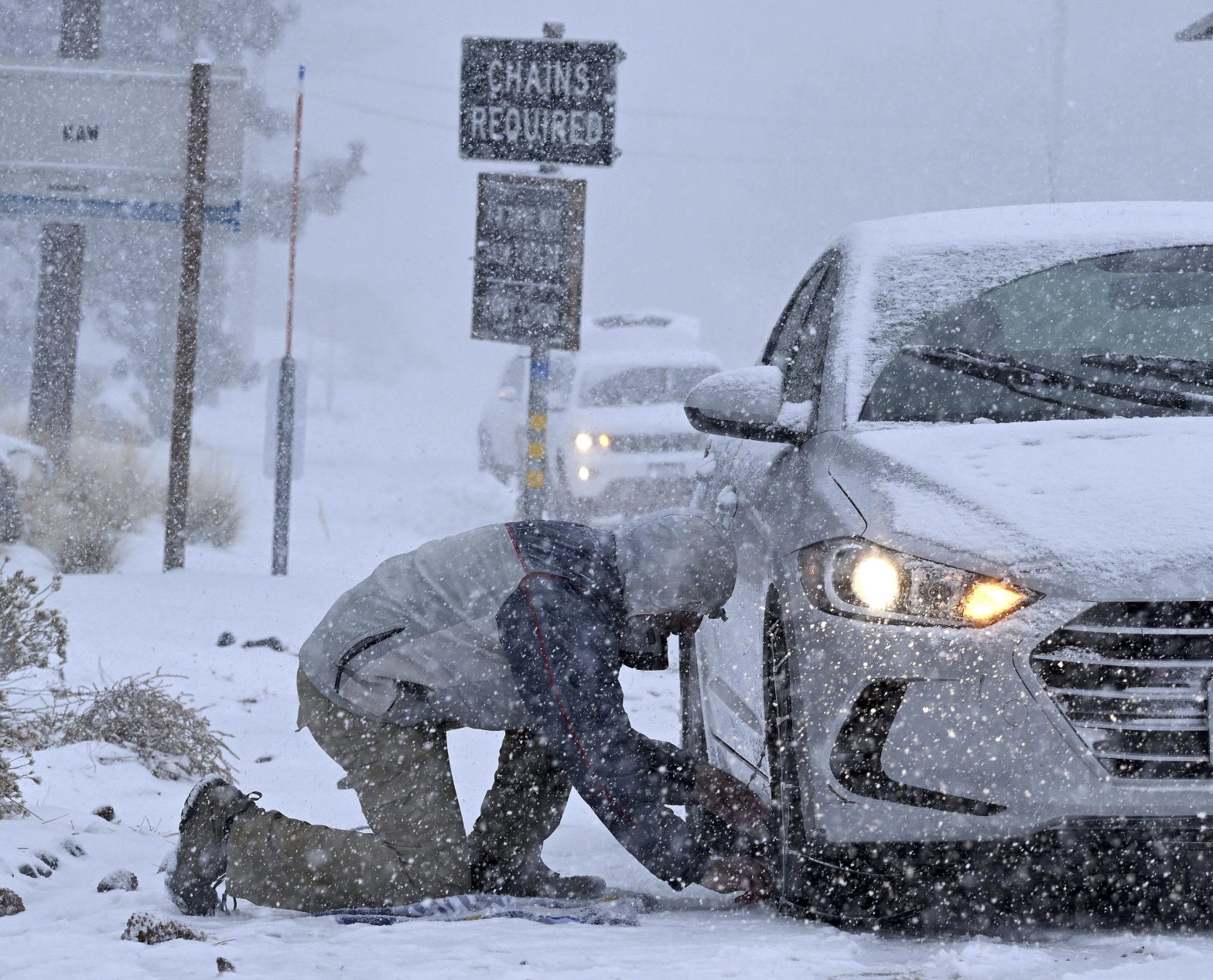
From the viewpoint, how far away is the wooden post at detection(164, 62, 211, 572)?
35.3 ft

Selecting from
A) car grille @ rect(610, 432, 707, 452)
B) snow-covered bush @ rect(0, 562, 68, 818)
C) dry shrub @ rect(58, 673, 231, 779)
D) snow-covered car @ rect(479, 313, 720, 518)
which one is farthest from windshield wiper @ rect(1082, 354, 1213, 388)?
car grille @ rect(610, 432, 707, 452)

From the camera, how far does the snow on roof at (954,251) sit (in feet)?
11.4

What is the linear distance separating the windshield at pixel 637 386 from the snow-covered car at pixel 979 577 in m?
8.93

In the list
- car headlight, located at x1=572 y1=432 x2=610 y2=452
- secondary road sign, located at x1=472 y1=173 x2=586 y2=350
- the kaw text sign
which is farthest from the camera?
car headlight, located at x1=572 y1=432 x2=610 y2=452

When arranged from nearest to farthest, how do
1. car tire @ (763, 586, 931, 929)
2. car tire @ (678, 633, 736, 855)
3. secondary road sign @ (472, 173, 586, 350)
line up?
1. car tire @ (763, 586, 931, 929)
2. car tire @ (678, 633, 736, 855)
3. secondary road sign @ (472, 173, 586, 350)

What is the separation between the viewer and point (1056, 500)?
266 centimetres

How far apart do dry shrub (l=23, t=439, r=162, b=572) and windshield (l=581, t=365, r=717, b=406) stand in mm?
4089

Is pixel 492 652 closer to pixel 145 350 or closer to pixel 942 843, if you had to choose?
pixel 942 843

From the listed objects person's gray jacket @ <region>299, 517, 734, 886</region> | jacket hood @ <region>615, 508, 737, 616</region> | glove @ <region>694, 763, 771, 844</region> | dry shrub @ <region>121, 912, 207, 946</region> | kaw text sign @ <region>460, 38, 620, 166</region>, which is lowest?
dry shrub @ <region>121, 912, 207, 946</region>

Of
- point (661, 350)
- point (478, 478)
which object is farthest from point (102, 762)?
point (478, 478)

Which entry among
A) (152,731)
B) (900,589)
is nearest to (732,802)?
(900,589)

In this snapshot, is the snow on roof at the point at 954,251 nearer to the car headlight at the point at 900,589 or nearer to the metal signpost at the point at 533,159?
the car headlight at the point at 900,589

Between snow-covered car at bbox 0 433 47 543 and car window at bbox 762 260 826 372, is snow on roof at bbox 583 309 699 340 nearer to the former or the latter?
snow-covered car at bbox 0 433 47 543

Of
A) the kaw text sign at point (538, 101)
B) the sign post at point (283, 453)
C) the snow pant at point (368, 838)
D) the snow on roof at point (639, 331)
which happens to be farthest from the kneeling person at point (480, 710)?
the snow on roof at point (639, 331)
